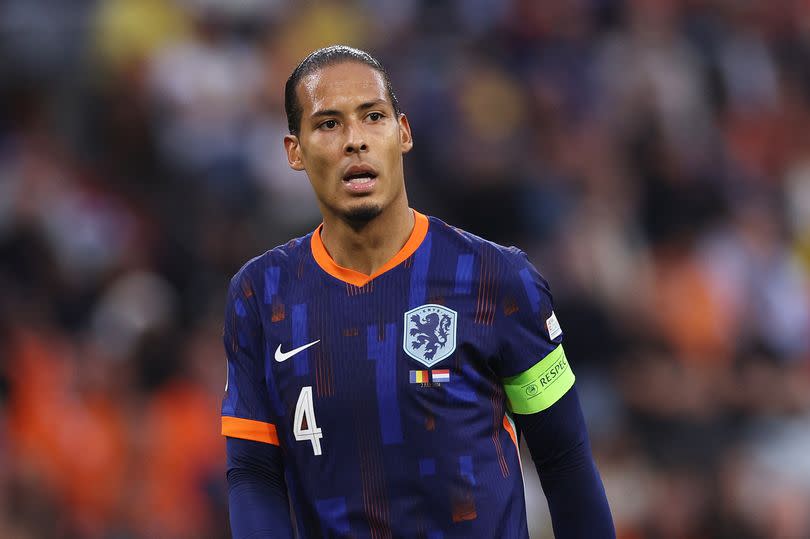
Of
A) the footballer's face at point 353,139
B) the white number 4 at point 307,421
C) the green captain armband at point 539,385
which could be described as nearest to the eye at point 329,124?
the footballer's face at point 353,139

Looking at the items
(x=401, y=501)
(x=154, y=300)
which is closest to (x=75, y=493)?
(x=154, y=300)

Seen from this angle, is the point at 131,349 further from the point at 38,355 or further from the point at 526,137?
the point at 526,137

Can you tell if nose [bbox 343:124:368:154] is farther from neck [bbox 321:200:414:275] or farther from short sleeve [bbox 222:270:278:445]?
short sleeve [bbox 222:270:278:445]

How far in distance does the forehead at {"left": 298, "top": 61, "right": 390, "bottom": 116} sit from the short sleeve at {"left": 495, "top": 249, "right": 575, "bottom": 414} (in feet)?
1.69

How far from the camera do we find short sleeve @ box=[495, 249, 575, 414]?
3.35 meters

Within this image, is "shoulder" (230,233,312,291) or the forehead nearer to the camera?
the forehead

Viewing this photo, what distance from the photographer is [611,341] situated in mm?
8188

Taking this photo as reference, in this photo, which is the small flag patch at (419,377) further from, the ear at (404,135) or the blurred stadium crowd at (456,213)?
the blurred stadium crowd at (456,213)

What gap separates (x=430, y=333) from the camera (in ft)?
10.9

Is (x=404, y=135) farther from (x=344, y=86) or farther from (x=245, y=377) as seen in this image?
(x=245, y=377)

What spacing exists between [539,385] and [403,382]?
336 millimetres

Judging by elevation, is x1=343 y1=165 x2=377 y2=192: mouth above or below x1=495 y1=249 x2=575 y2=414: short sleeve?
above

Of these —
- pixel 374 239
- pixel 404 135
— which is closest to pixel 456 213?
pixel 404 135

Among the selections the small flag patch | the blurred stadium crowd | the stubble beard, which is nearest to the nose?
the stubble beard
